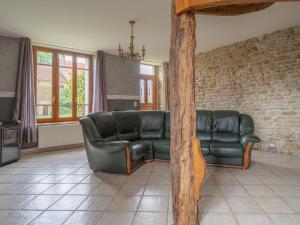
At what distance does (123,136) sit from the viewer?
4.49 m

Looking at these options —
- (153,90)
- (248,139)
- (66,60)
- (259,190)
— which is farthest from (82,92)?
(259,190)

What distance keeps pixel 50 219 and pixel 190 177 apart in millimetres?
1520

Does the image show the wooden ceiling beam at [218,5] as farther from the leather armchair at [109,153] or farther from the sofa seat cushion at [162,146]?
the sofa seat cushion at [162,146]

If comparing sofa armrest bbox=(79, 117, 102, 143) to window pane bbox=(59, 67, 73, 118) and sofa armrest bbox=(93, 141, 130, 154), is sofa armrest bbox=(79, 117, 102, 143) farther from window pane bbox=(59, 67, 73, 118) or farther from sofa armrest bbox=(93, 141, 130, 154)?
window pane bbox=(59, 67, 73, 118)

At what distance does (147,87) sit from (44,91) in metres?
3.61

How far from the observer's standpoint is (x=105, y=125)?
4145 mm

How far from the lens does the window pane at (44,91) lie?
534 cm

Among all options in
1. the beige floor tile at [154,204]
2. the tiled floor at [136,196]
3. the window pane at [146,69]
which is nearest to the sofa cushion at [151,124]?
the tiled floor at [136,196]

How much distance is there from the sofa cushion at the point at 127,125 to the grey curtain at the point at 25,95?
6.67 ft

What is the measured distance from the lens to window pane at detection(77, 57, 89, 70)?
6067 millimetres

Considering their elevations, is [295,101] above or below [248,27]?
below

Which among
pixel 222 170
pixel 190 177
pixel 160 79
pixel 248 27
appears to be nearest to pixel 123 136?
pixel 222 170

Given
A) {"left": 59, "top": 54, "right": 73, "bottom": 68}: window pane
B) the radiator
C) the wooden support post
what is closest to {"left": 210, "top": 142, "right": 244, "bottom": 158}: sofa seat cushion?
the wooden support post

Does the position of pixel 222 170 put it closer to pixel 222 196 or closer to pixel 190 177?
pixel 222 196
